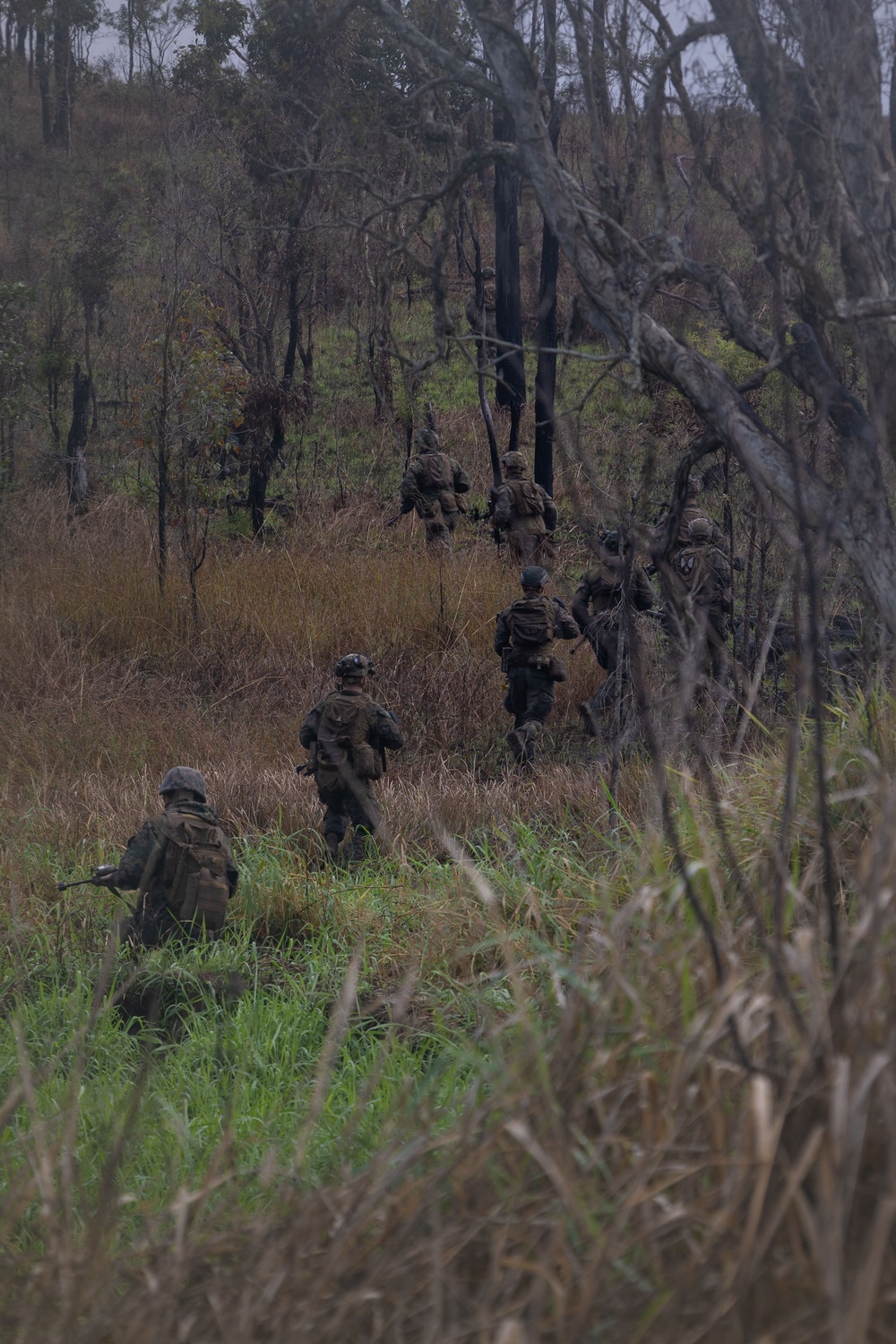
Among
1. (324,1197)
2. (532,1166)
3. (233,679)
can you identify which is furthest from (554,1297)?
(233,679)

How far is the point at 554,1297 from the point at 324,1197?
427 millimetres

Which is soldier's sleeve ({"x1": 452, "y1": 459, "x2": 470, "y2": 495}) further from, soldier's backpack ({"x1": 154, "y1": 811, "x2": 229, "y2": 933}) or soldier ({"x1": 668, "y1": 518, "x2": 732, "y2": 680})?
soldier's backpack ({"x1": 154, "y1": 811, "x2": 229, "y2": 933})

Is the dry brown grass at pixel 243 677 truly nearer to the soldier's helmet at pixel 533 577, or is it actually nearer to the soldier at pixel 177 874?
the soldier's helmet at pixel 533 577

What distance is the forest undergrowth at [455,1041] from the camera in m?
1.84

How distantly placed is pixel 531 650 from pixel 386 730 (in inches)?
75.0

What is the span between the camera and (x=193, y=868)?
18.6 ft

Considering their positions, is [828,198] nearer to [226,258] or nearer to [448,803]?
[448,803]

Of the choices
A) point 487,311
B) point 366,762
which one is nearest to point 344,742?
point 366,762

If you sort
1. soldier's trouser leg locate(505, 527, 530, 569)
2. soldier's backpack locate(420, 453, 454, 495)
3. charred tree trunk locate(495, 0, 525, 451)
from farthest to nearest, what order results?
charred tree trunk locate(495, 0, 525, 451) < soldier's backpack locate(420, 453, 454, 495) < soldier's trouser leg locate(505, 527, 530, 569)

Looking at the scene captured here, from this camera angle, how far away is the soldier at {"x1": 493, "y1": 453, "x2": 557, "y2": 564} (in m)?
12.9

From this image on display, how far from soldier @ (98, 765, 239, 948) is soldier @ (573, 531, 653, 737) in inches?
127

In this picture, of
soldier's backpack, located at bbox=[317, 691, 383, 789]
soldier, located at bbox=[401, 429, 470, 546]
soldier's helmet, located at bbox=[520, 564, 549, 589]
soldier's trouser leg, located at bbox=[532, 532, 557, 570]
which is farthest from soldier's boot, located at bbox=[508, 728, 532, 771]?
soldier, located at bbox=[401, 429, 470, 546]

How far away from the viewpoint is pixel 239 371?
512 inches

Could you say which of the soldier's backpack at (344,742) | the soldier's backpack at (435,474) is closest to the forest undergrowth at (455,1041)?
the soldier's backpack at (344,742)
